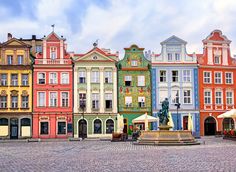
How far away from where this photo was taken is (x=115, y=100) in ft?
172

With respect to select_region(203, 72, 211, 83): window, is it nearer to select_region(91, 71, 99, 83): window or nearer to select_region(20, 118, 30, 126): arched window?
select_region(91, 71, 99, 83): window

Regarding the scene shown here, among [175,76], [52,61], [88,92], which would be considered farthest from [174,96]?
[52,61]

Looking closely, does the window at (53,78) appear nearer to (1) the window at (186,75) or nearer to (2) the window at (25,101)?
(2) the window at (25,101)

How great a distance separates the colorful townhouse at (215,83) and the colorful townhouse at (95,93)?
10.7m

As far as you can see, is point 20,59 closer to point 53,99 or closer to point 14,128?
point 53,99

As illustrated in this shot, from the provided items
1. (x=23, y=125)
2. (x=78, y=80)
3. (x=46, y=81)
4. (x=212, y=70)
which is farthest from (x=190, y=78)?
(x=23, y=125)

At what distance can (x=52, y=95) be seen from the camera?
52.0m

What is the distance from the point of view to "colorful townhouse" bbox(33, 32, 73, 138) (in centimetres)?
5147

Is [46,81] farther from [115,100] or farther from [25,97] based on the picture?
[115,100]

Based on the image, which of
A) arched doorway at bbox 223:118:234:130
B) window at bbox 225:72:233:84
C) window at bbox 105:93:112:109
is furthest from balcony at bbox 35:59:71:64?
arched doorway at bbox 223:118:234:130

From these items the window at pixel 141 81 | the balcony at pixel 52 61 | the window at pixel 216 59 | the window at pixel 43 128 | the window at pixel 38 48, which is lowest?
the window at pixel 43 128

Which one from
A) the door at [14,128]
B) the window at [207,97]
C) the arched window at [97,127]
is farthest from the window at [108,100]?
the window at [207,97]

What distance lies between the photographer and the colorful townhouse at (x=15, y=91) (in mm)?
51094

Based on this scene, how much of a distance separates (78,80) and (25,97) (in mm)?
6440
